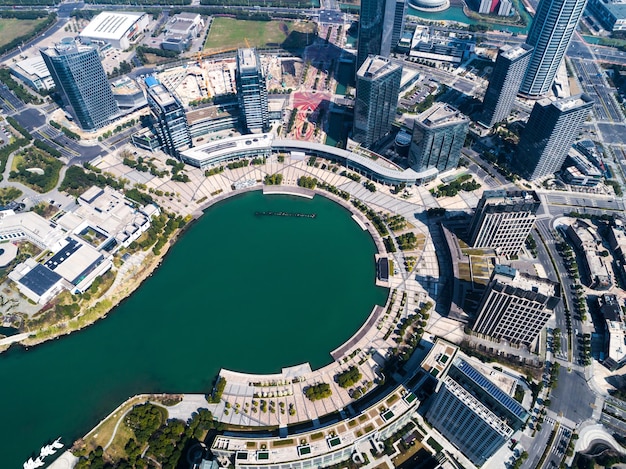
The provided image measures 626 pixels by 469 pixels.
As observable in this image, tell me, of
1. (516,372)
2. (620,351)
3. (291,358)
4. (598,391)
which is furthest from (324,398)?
(620,351)

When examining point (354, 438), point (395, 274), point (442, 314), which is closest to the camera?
point (354, 438)

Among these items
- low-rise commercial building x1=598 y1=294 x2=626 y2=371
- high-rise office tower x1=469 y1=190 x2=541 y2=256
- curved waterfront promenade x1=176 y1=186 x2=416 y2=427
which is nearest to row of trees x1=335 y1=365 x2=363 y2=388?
curved waterfront promenade x1=176 y1=186 x2=416 y2=427

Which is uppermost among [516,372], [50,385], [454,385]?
[454,385]

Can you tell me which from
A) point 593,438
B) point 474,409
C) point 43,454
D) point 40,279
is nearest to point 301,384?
point 474,409

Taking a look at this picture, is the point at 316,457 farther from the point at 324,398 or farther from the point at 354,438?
the point at 324,398

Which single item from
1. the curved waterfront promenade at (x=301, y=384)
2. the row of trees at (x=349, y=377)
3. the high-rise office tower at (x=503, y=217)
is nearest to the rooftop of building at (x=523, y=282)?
the high-rise office tower at (x=503, y=217)

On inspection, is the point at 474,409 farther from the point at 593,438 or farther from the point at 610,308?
the point at 610,308
